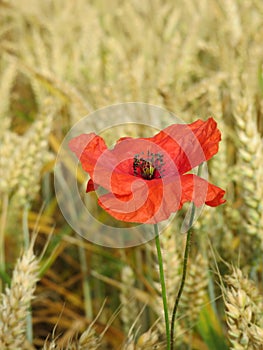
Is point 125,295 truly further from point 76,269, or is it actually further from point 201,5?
point 201,5

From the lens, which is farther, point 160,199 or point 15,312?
point 15,312

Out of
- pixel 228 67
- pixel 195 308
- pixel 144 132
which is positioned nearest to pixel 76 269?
pixel 144 132

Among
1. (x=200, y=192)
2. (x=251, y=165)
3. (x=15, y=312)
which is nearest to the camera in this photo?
(x=200, y=192)

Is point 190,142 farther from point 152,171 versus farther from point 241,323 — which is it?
point 241,323

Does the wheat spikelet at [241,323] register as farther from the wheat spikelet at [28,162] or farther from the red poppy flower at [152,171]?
the wheat spikelet at [28,162]

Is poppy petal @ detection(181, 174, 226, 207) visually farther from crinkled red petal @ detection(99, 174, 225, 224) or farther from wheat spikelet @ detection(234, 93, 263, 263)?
wheat spikelet @ detection(234, 93, 263, 263)

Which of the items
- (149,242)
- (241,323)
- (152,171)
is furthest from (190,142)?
(149,242)

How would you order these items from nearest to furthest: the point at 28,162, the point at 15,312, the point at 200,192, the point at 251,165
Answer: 1. the point at 200,192
2. the point at 15,312
3. the point at 251,165
4. the point at 28,162

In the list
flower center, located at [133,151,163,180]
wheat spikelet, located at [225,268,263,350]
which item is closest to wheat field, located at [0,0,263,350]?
wheat spikelet, located at [225,268,263,350]
